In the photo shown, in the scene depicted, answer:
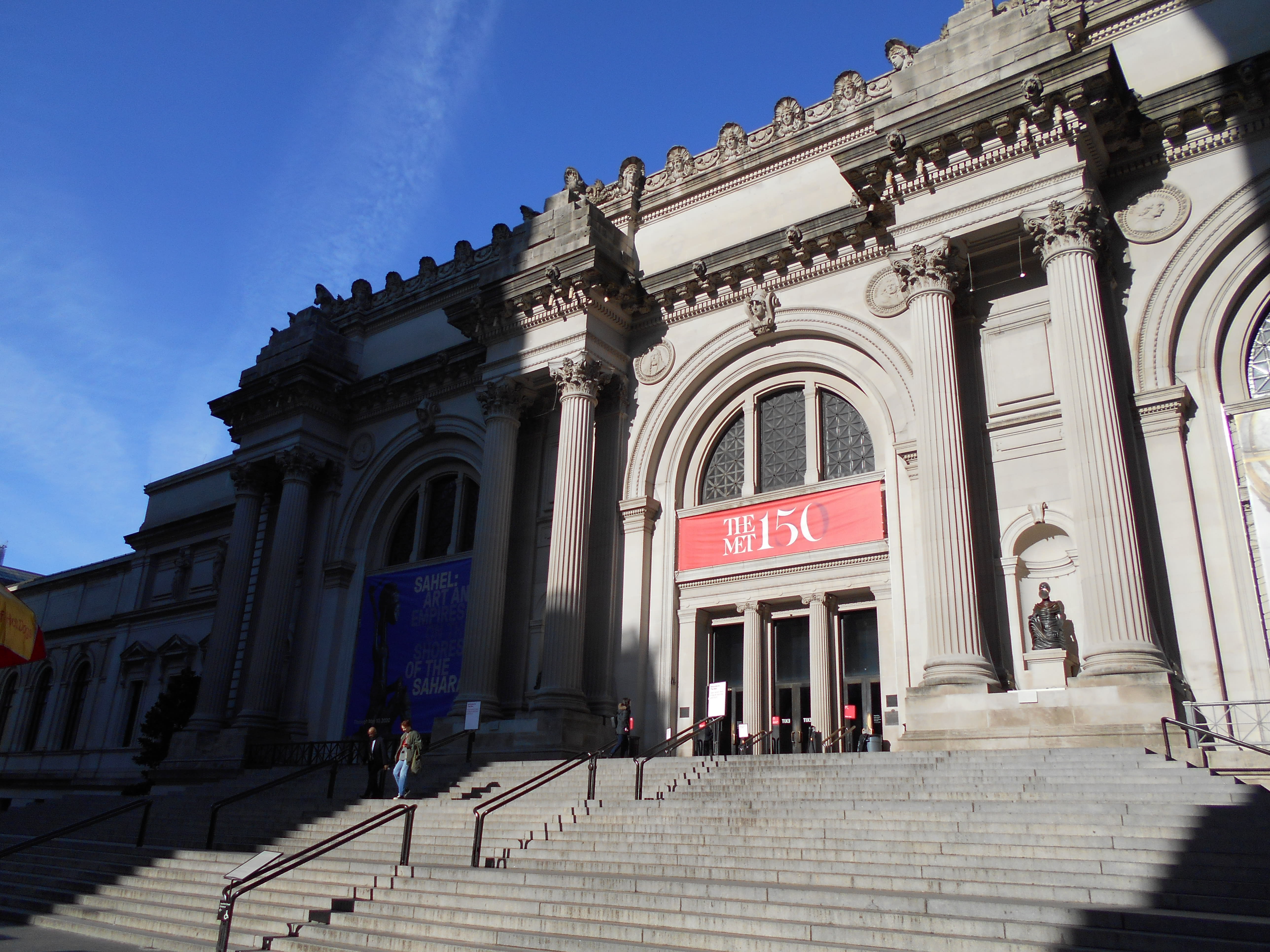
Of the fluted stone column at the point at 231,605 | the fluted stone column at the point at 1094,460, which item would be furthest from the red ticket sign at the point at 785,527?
the fluted stone column at the point at 231,605

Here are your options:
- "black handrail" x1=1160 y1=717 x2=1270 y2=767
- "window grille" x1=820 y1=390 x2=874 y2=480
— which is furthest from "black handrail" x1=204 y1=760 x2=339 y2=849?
"black handrail" x1=1160 y1=717 x2=1270 y2=767

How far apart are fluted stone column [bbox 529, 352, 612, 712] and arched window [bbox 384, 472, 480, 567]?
4.41 meters

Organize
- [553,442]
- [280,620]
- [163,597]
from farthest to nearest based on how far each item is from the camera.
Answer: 1. [163,597]
2. [280,620]
3. [553,442]

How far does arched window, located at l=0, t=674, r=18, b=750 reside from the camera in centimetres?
4019

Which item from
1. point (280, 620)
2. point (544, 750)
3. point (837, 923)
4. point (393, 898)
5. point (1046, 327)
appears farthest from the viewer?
point (280, 620)

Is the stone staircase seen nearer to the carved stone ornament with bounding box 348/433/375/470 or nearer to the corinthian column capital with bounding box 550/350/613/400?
the corinthian column capital with bounding box 550/350/613/400

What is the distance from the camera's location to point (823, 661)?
1986 centimetres

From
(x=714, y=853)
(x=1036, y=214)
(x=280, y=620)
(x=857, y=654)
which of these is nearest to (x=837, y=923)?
(x=714, y=853)

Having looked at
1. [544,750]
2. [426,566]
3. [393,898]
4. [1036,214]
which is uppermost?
[1036,214]

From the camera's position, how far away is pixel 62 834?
56.7 ft

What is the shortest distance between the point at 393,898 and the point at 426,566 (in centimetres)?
1589

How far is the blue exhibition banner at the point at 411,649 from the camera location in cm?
2533

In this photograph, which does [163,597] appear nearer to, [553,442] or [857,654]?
[553,442]

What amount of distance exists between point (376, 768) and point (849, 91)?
18069mm
